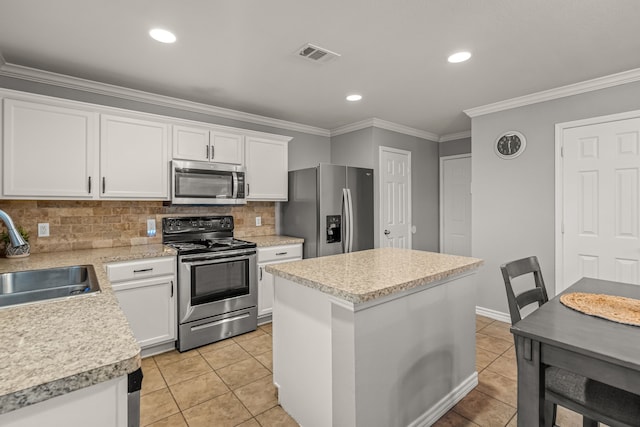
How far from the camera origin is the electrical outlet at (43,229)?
2741mm

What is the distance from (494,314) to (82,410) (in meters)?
3.87

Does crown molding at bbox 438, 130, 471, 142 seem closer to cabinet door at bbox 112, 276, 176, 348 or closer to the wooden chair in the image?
the wooden chair

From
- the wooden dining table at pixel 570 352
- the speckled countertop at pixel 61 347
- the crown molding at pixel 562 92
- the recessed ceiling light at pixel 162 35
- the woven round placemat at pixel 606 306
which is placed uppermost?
the recessed ceiling light at pixel 162 35

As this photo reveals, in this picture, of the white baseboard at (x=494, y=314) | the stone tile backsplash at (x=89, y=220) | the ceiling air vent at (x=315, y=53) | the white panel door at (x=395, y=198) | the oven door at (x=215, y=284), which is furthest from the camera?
the white panel door at (x=395, y=198)

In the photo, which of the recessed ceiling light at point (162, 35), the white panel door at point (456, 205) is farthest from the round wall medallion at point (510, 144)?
the recessed ceiling light at point (162, 35)

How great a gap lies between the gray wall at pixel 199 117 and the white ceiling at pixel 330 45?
22cm

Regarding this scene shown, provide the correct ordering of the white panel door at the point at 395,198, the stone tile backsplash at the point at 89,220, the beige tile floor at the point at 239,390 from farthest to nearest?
the white panel door at the point at 395,198 < the stone tile backsplash at the point at 89,220 < the beige tile floor at the point at 239,390

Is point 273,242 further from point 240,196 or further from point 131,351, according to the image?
point 131,351

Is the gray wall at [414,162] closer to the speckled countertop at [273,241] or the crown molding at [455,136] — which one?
the crown molding at [455,136]

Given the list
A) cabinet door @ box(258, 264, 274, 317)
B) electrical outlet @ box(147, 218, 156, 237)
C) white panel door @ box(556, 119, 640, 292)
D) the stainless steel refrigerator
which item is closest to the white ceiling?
white panel door @ box(556, 119, 640, 292)

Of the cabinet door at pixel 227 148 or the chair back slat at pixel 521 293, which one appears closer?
the chair back slat at pixel 521 293

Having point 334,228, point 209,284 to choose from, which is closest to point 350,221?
point 334,228

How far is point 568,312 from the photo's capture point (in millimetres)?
1509

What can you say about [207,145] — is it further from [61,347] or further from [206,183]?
[61,347]
